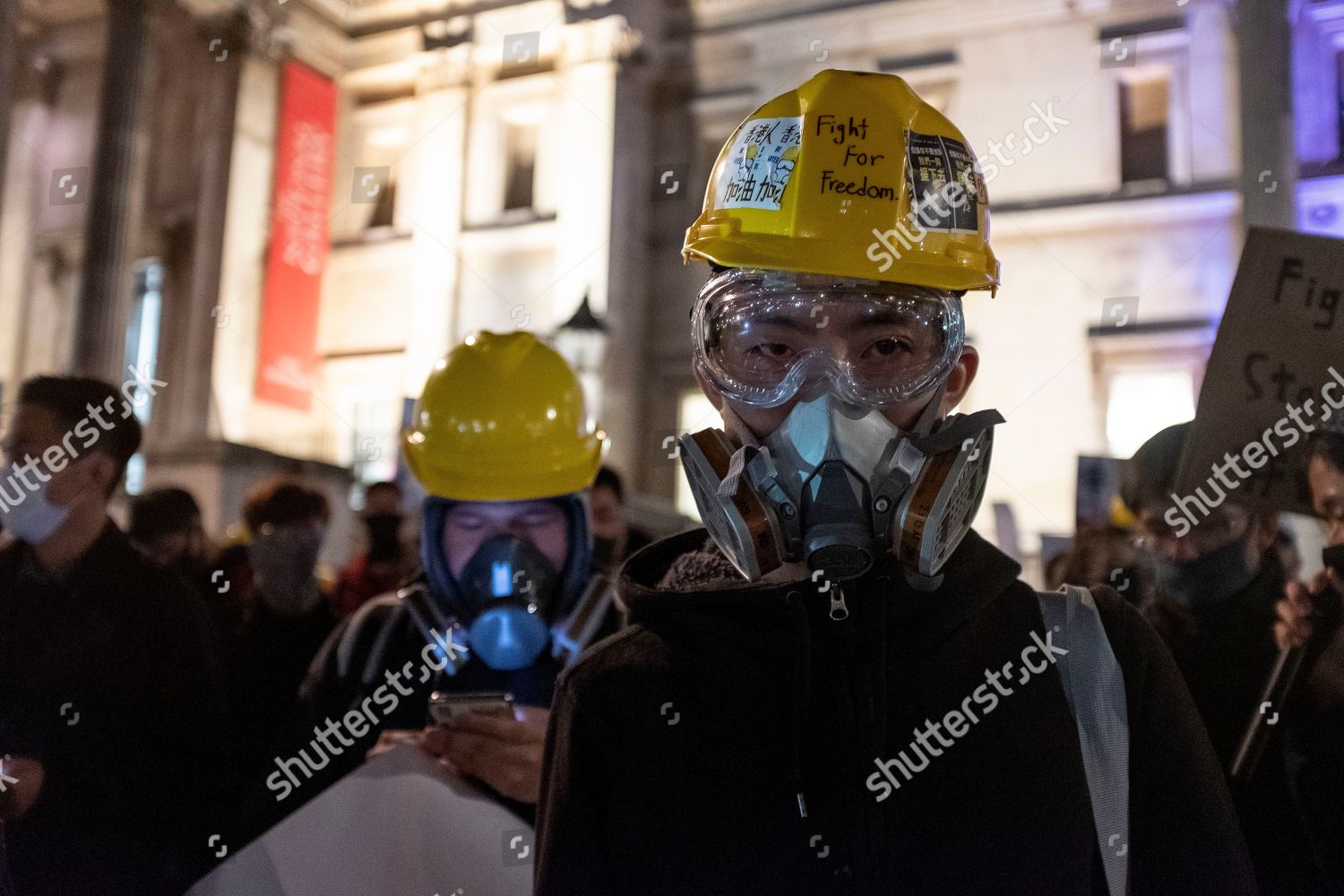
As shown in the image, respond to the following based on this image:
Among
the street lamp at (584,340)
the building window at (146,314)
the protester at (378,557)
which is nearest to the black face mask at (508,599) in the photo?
the protester at (378,557)

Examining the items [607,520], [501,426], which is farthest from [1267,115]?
[501,426]

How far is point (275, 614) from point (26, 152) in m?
11.8

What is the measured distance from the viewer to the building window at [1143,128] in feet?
30.7

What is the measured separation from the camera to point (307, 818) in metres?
1.86

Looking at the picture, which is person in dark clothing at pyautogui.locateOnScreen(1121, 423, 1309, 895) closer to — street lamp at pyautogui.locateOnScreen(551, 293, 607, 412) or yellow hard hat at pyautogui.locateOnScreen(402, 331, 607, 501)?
yellow hard hat at pyautogui.locateOnScreen(402, 331, 607, 501)

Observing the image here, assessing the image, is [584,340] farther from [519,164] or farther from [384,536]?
[384,536]

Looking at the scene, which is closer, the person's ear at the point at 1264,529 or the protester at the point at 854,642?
the protester at the point at 854,642

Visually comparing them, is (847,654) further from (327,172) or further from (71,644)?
(327,172)

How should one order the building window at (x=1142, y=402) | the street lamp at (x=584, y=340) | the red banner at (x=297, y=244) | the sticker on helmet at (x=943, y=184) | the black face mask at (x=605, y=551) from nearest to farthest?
the sticker on helmet at (x=943, y=184), the black face mask at (x=605, y=551), the street lamp at (x=584, y=340), the building window at (x=1142, y=402), the red banner at (x=297, y=244)

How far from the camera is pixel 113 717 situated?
249cm

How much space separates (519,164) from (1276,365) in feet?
32.6

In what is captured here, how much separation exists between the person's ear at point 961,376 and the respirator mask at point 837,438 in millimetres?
34

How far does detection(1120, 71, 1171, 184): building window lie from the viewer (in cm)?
936

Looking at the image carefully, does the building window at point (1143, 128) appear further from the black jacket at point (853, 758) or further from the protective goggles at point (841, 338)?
the black jacket at point (853, 758)
